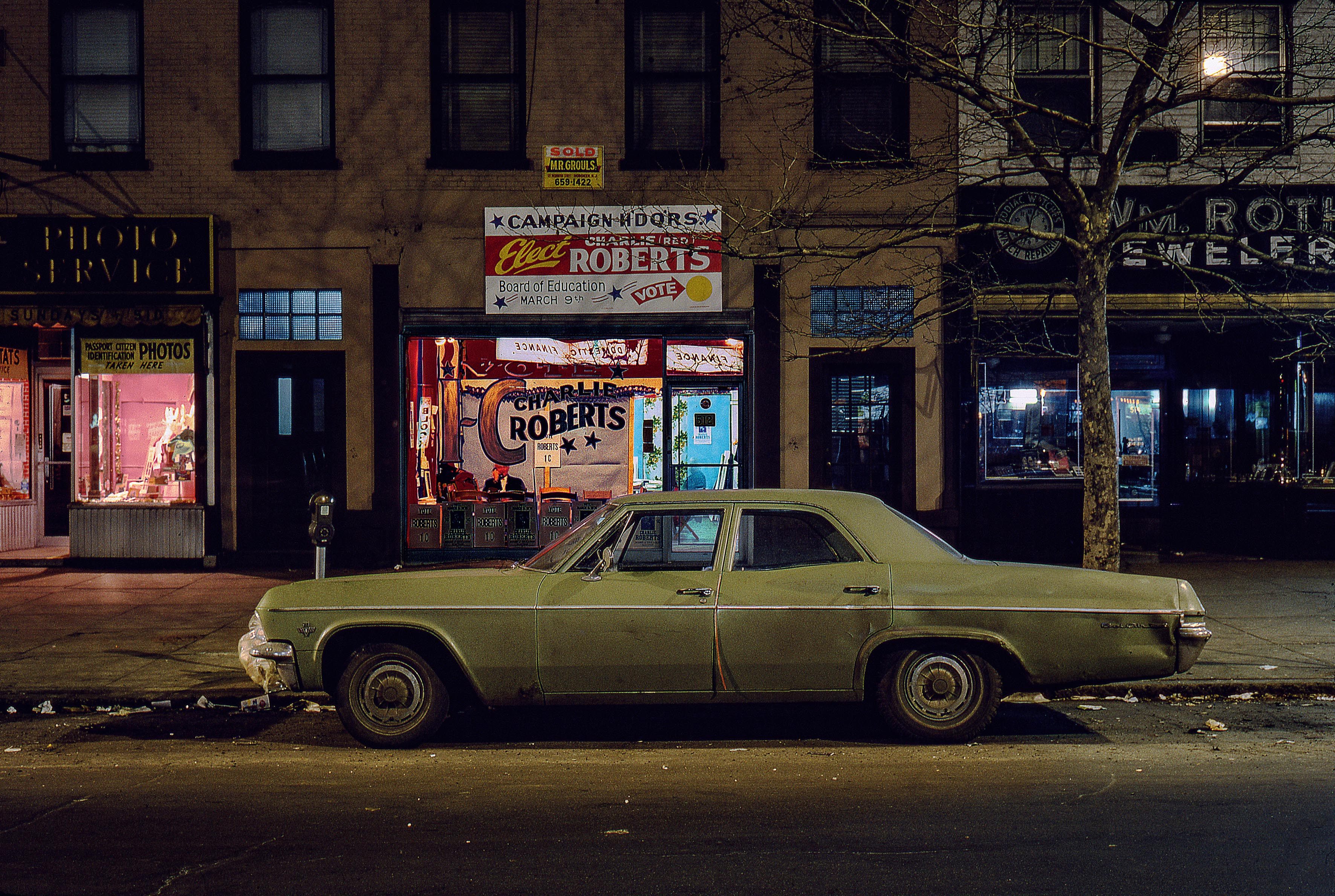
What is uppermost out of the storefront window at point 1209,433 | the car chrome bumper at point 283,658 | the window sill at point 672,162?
the window sill at point 672,162

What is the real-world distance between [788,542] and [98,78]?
12705 mm

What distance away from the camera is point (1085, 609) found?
241 inches

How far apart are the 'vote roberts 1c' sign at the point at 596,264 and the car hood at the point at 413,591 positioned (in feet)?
25.6

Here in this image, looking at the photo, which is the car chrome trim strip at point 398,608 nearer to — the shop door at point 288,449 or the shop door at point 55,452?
the shop door at point 288,449

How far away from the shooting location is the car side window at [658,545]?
6.24m

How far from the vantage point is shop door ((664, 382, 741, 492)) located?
1424 cm

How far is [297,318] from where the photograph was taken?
13953 mm

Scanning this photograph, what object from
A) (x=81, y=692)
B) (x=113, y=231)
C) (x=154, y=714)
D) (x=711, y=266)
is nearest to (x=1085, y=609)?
(x=154, y=714)

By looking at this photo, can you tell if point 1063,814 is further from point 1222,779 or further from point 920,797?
point 1222,779

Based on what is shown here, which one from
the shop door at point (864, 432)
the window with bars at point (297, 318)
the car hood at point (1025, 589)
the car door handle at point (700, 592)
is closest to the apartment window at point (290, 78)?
the window with bars at point (297, 318)

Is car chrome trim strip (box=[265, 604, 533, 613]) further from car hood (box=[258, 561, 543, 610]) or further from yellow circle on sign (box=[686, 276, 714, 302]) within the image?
yellow circle on sign (box=[686, 276, 714, 302])

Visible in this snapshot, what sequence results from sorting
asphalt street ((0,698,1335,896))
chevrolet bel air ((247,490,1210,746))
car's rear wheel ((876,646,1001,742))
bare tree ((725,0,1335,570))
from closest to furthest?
asphalt street ((0,698,1335,896)), chevrolet bel air ((247,490,1210,746)), car's rear wheel ((876,646,1001,742)), bare tree ((725,0,1335,570))

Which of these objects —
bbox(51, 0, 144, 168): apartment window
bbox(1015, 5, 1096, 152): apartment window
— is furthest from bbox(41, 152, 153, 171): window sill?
bbox(1015, 5, 1096, 152): apartment window

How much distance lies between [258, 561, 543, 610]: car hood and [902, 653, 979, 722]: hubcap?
2.31 m
